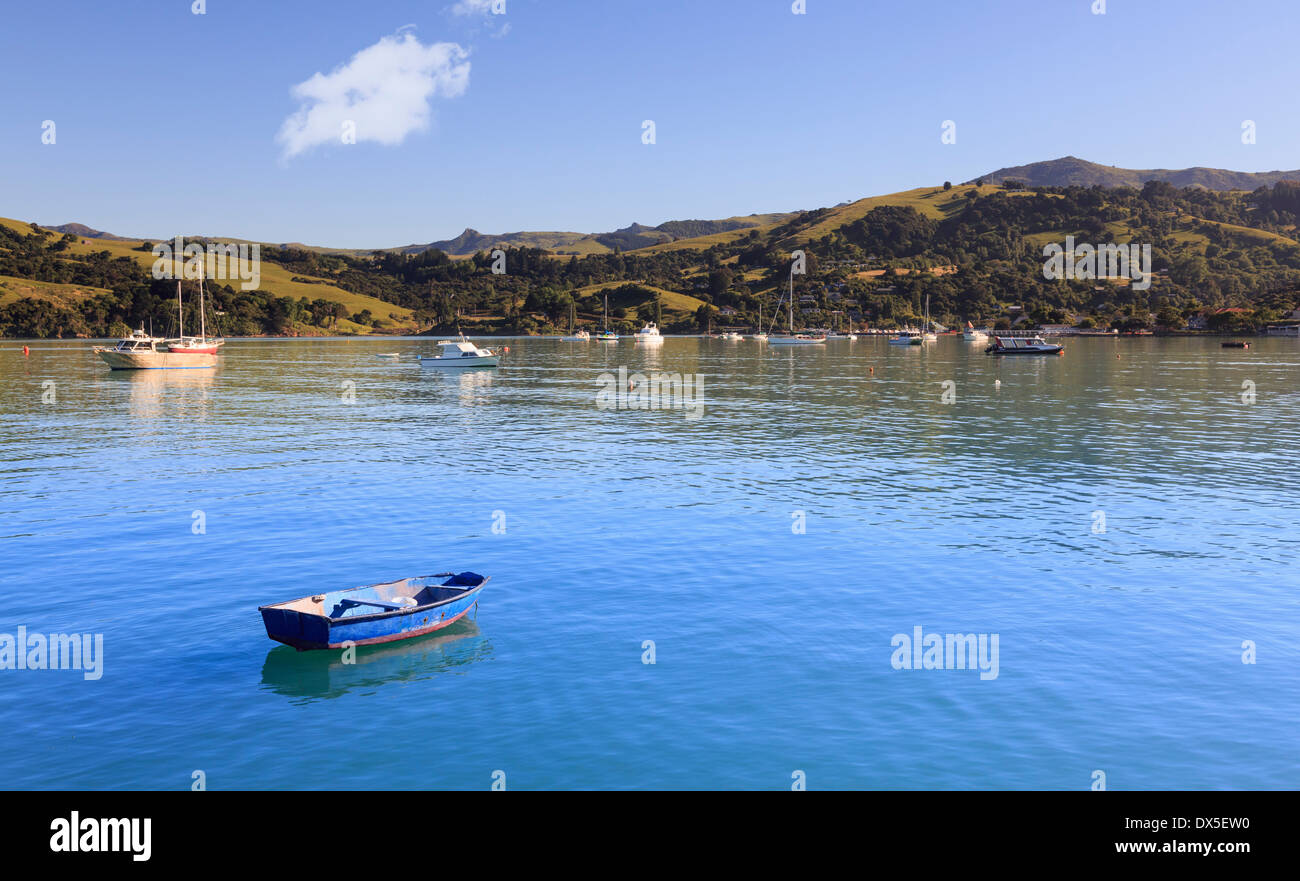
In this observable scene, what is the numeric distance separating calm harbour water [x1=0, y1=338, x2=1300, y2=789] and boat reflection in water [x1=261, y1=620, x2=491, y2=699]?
0.11 m

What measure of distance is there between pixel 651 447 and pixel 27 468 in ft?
129

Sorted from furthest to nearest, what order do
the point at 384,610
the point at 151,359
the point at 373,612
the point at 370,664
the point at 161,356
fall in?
the point at 161,356
the point at 151,359
the point at 384,610
the point at 373,612
the point at 370,664

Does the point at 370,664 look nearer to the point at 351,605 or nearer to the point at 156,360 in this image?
the point at 351,605

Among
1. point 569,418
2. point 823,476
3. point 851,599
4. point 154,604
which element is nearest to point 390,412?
point 569,418

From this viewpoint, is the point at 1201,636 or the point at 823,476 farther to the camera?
the point at 823,476

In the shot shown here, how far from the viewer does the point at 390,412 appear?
9169 centimetres

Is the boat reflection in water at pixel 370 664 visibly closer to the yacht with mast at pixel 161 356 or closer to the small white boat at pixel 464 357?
the small white boat at pixel 464 357

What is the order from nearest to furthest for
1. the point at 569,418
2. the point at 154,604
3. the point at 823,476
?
the point at 154,604 → the point at 823,476 → the point at 569,418

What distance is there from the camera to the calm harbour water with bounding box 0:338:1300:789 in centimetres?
1980

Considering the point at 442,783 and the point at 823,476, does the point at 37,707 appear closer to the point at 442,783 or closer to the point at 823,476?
the point at 442,783

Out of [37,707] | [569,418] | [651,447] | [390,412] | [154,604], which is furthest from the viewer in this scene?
[390,412]

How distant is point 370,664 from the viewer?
991 inches

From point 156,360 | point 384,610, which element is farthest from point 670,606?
point 156,360

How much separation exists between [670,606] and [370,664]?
9628mm
